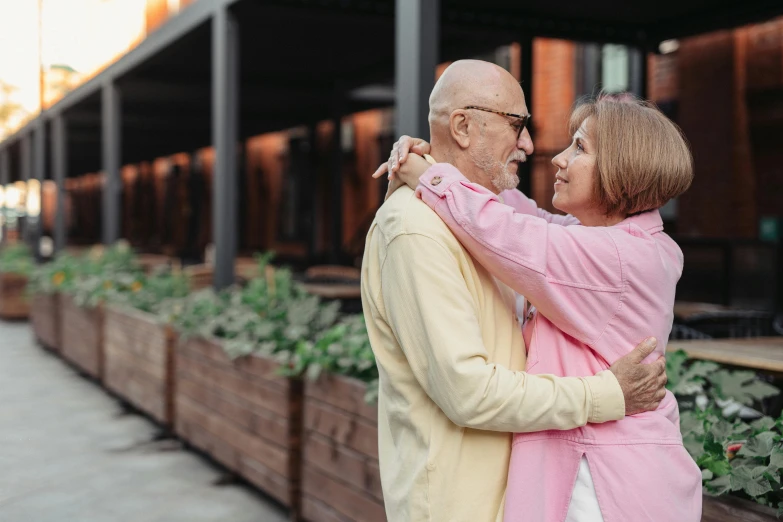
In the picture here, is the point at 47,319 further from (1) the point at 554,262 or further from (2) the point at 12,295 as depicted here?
(1) the point at 554,262

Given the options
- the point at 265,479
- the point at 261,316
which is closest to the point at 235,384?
the point at 261,316

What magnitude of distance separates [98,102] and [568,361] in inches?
517

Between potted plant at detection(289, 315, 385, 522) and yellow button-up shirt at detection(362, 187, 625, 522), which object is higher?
yellow button-up shirt at detection(362, 187, 625, 522)

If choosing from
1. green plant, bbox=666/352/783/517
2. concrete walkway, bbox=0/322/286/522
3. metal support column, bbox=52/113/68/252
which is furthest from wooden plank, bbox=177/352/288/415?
metal support column, bbox=52/113/68/252

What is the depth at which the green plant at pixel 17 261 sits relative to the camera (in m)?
14.8

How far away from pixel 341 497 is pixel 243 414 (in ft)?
4.22

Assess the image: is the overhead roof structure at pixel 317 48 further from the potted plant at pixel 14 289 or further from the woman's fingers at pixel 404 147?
the woman's fingers at pixel 404 147

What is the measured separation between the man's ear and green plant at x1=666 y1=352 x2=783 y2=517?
3.81 feet

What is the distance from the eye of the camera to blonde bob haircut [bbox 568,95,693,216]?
1.75m

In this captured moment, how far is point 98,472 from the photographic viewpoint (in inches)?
220

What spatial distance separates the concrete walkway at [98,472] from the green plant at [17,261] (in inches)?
269

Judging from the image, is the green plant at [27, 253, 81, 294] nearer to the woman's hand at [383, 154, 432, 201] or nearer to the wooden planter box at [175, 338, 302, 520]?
the wooden planter box at [175, 338, 302, 520]

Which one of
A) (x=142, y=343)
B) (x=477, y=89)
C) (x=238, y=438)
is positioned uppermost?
(x=477, y=89)

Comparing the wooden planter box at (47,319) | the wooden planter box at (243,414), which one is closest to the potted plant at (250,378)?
the wooden planter box at (243,414)
